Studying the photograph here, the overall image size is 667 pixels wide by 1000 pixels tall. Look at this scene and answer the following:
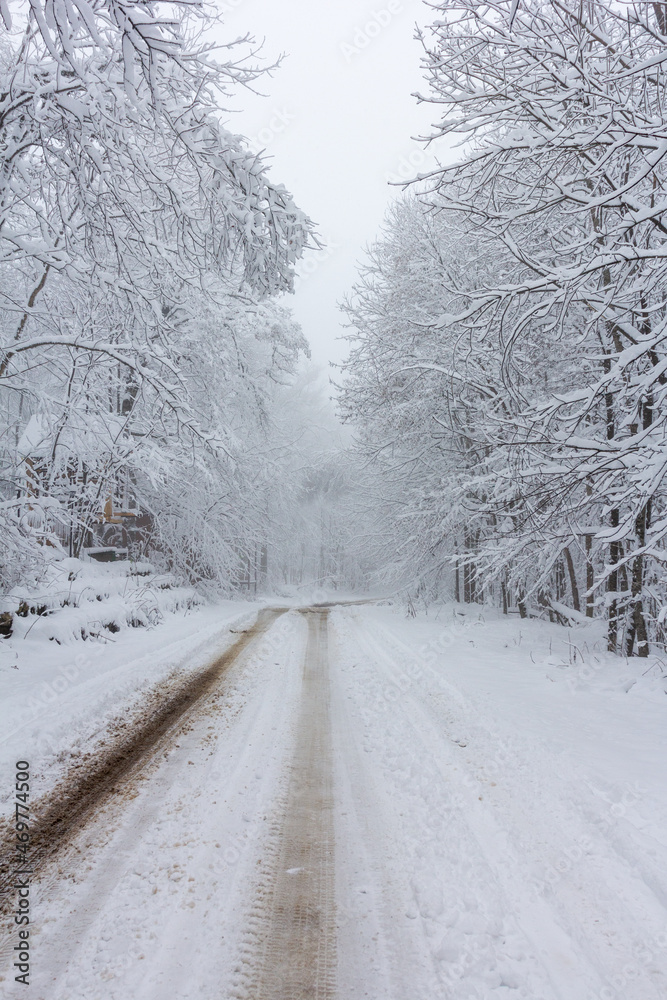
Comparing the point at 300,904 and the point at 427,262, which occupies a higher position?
the point at 427,262

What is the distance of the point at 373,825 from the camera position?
3.23 m

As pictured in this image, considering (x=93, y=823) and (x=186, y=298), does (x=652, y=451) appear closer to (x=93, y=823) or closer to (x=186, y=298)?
(x=93, y=823)

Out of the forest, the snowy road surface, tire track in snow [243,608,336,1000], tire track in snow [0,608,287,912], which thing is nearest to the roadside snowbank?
tire track in snow [0,608,287,912]

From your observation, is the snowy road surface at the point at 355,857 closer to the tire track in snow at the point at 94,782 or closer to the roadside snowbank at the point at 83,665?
the tire track in snow at the point at 94,782

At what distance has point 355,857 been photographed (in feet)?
9.47

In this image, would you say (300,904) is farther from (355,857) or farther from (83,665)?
(83,665)

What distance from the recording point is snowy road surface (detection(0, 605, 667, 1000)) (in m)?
2.09

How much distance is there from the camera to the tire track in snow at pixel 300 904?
6.72ft

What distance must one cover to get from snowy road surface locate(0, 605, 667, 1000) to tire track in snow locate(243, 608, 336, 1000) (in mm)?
11

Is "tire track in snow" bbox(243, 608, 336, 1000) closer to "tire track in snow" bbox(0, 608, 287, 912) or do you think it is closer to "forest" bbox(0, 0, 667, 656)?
"tire track in snow" bbox(0, 608, 287, 912)

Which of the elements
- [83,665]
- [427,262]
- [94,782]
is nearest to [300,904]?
[94,782]

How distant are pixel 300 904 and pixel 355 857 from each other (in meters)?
0.49

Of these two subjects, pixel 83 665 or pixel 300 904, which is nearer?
pixel 300 904

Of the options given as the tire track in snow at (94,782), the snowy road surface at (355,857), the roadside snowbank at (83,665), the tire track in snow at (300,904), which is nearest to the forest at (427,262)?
the roadside snowbank at (83,665)
